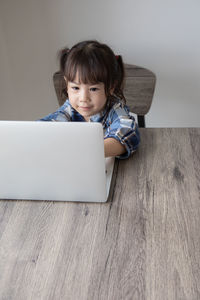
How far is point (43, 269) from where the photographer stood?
0.79 meters

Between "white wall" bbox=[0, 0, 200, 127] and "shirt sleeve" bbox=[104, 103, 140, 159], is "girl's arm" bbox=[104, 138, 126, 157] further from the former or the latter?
"white wall" bbox=[0, 0, 200, 127]

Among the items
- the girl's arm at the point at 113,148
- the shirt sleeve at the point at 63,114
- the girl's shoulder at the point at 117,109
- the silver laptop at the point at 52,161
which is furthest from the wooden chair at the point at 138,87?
the silver laptop at the point at 52,161

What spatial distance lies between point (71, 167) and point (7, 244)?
24cm

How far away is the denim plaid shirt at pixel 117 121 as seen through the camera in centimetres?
112

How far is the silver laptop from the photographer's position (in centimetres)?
83

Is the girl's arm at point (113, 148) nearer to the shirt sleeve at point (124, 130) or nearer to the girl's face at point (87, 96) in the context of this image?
the shirt sleeve at point (124, 130)

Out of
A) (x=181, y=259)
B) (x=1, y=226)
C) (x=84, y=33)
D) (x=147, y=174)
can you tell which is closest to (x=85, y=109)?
(x=147, y=174)

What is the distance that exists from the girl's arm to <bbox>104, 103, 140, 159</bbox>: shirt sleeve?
13 mm

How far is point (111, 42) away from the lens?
1.88 m

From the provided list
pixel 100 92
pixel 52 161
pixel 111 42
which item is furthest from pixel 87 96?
pixel 111 42

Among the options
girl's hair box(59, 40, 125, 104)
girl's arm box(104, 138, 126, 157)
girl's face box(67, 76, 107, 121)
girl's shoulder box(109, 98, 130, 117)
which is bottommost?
girl's arm box(104, 138, 126, 157)

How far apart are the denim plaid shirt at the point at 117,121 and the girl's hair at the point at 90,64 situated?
0.07 m

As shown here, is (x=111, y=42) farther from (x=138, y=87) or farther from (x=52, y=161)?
(x=52, y=161)

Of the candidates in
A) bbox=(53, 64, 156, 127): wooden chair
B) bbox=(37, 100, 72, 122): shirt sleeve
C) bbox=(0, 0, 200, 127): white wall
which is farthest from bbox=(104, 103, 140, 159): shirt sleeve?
bbox=(0, 0, 200, 127): white wall
